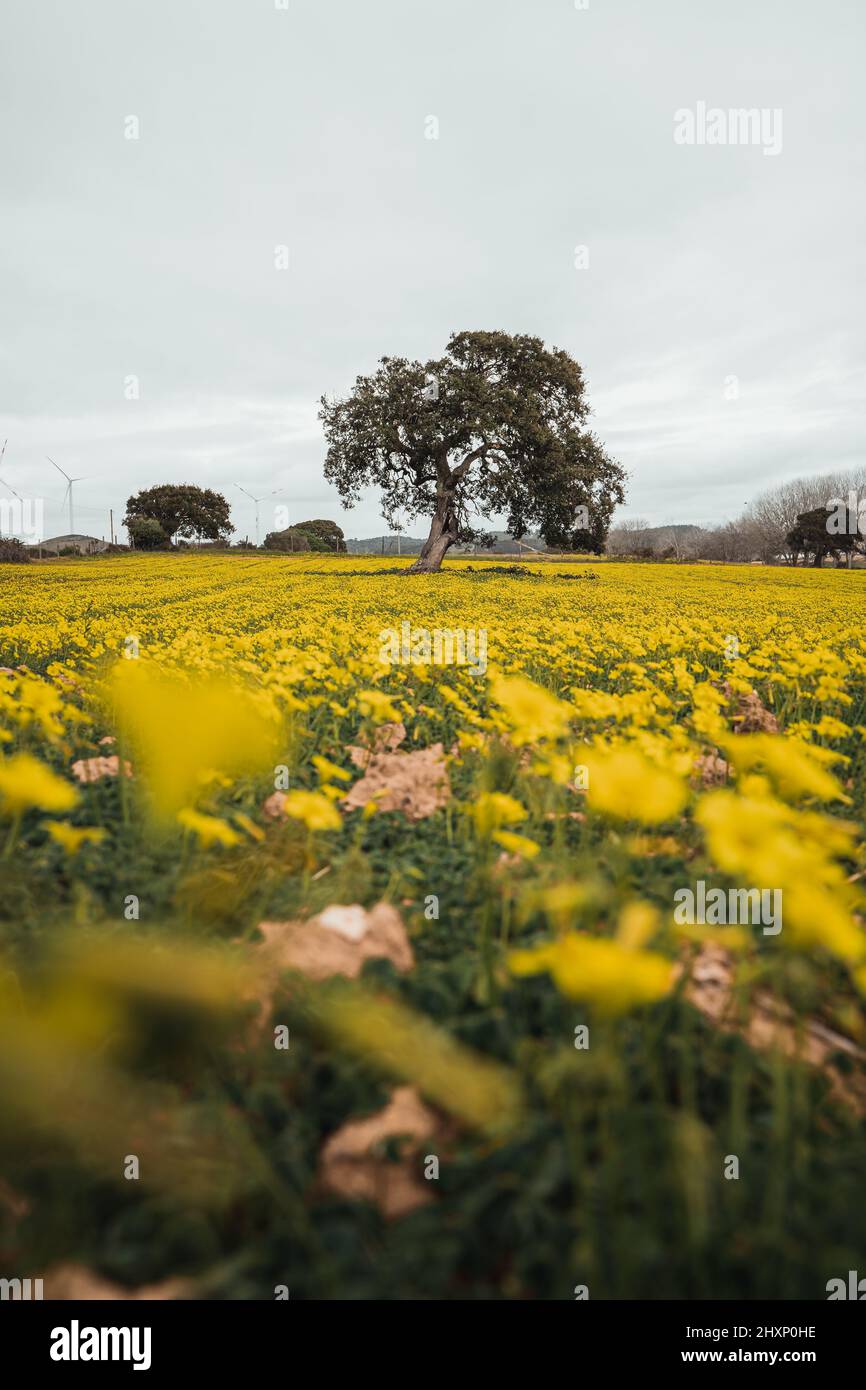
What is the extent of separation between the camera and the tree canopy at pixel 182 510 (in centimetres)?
7731

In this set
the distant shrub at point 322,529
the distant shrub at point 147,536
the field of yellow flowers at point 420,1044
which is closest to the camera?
the field of yellow flowers at point 420,1044

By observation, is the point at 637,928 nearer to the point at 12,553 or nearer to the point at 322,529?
the point at 12,553

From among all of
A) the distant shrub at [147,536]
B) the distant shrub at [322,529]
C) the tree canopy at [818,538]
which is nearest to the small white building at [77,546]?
the distant shrub at [147,536]

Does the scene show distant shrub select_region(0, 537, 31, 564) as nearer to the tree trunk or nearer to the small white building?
the small white building

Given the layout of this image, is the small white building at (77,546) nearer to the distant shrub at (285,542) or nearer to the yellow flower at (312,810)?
the distant shrub at (285,542)

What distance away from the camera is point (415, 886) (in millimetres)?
2604

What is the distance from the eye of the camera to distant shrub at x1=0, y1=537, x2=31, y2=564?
101 ft

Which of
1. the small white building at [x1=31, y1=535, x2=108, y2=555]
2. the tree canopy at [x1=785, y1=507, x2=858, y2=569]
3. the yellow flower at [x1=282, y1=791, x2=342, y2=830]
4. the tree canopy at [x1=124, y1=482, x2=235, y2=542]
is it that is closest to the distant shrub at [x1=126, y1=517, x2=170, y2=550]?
the small white building at [x1=31, y1=535, x2=108, y2=555]

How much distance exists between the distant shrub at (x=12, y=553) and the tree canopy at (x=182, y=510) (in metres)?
44.7

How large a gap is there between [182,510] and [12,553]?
4989cm

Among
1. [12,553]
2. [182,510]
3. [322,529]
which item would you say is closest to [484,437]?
[12,553]

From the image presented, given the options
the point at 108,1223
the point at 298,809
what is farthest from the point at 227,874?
the point at 108,1223
